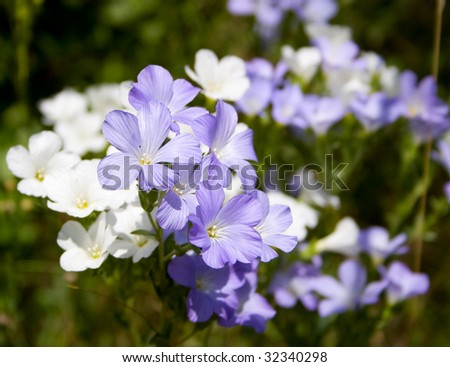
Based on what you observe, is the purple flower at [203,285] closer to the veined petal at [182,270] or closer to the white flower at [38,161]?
the veined petal at [182,270]

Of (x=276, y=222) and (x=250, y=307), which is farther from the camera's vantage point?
(x=250, y=307)

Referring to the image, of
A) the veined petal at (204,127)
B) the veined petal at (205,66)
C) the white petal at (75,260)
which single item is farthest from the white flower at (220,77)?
the white petal at (75,260)

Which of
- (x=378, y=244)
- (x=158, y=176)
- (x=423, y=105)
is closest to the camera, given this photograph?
(x=158, y=176)

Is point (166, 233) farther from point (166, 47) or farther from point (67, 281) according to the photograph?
point (166, 47)

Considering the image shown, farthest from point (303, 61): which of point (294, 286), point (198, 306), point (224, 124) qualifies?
point (198, 306)

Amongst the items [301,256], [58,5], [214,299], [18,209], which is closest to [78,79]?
[58,5]

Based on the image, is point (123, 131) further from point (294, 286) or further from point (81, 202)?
point (294, 286)
